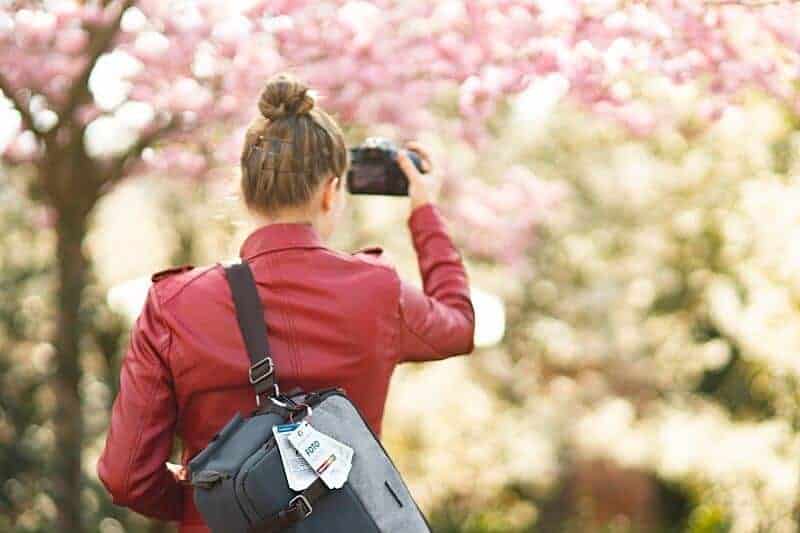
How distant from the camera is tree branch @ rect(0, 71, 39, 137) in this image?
11.8ft

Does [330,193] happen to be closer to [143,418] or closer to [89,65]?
[143,418]

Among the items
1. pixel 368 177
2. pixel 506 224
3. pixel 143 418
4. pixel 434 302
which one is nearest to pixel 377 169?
pixel 368 177

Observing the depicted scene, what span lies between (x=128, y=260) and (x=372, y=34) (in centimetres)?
667

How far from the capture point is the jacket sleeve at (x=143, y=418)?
5.52ft

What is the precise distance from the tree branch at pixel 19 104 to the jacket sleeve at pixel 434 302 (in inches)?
77.5

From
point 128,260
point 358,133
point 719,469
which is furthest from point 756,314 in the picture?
point 128,260

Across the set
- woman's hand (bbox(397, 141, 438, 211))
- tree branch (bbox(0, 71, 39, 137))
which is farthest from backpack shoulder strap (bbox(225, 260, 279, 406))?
tree branch (bbox(0, 71, 39, 137))

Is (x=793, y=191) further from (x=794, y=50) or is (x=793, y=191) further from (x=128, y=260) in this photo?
(x=128, y=260)

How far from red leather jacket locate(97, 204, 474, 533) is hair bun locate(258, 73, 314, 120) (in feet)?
0.49

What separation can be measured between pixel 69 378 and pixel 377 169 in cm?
251

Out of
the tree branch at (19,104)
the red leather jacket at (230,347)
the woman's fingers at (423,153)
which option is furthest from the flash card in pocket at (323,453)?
the tree branch at (19,104)

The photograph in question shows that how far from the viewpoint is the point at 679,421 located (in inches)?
297

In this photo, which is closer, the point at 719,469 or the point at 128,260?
the point at 719,469

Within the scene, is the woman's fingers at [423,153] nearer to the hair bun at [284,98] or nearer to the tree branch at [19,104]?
the hair bun at [284,98]
